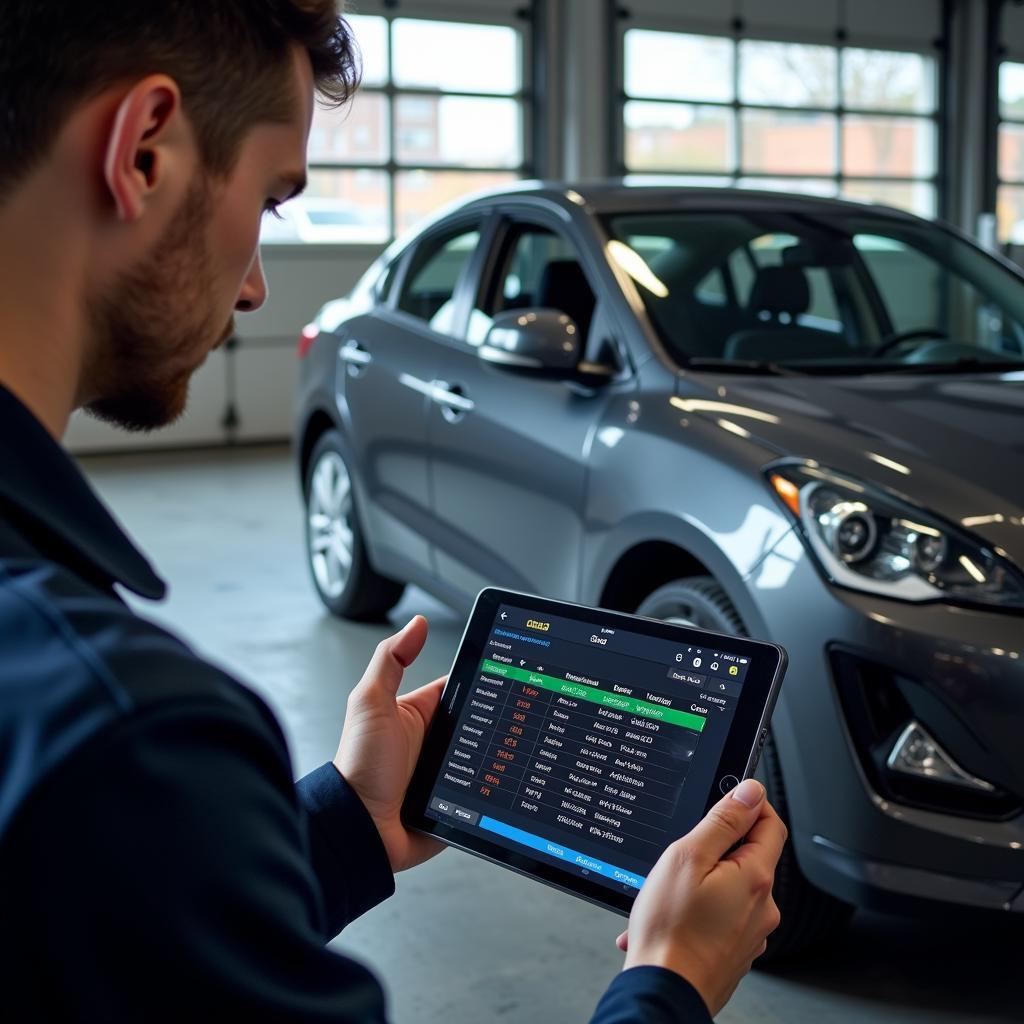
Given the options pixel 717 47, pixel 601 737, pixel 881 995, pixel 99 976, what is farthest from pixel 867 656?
pixel 717 47

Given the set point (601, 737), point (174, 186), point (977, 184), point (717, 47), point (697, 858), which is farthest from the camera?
point (977, 184)

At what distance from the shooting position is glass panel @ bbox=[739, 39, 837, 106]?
1130 cm

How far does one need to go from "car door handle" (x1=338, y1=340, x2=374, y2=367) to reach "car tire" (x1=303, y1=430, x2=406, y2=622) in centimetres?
26

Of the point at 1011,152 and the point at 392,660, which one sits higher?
the point at 1011,152

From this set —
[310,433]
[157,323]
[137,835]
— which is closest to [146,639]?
[137,835]

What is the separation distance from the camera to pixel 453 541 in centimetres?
363

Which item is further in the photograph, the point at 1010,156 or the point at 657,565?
the point at 1010,156

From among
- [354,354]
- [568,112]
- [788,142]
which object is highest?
[568,112]

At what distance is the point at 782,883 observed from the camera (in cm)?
241

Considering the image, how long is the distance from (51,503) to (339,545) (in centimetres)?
384

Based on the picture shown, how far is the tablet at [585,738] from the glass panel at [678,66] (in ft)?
32.5

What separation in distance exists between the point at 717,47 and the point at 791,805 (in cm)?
970

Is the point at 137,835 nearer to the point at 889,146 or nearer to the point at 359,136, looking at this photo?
the point at 359,136

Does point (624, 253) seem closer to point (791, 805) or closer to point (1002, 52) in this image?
point (791, 805)
